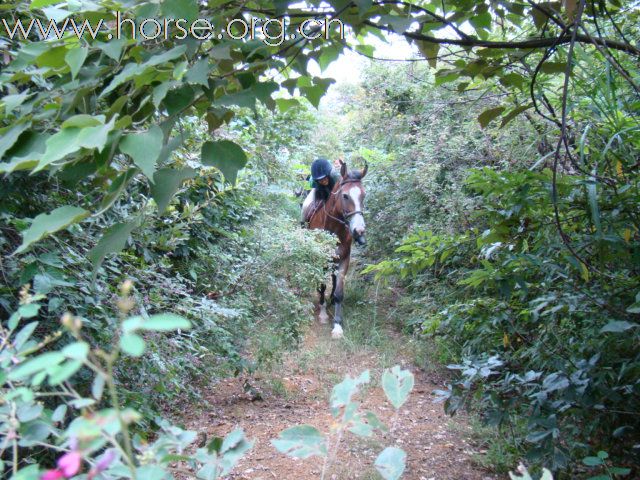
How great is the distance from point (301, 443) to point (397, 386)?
16cm

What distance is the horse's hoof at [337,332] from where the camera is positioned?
20.8 feet

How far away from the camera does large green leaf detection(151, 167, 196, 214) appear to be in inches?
41.0

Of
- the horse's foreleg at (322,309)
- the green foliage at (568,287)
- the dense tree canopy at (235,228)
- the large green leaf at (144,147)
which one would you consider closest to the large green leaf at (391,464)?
the dense tree canopy at (235,228)

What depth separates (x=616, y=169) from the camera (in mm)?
2119

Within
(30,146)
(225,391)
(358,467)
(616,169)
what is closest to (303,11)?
(30,146)

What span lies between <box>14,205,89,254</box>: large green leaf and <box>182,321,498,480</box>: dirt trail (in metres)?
2.51

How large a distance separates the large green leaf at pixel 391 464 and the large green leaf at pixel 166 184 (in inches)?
23.8

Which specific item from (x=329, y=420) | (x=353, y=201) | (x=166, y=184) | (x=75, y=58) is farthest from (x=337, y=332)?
(x=75, y=58)

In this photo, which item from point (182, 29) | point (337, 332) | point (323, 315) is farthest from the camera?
point (323, 315)

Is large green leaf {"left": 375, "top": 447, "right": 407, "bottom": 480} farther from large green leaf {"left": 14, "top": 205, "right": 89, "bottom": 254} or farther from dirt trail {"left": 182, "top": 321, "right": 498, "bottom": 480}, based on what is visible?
dirt trail {"left": 182, "top": 321, "right": 498, "bottom": 480}

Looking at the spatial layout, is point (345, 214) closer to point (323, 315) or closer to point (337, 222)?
point (337, 222)

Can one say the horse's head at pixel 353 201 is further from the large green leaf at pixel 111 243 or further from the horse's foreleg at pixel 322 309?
the large green leaf at pixel 111 243

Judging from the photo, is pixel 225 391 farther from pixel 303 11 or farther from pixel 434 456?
pixel 303 11

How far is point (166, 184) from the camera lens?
3.48 ft
